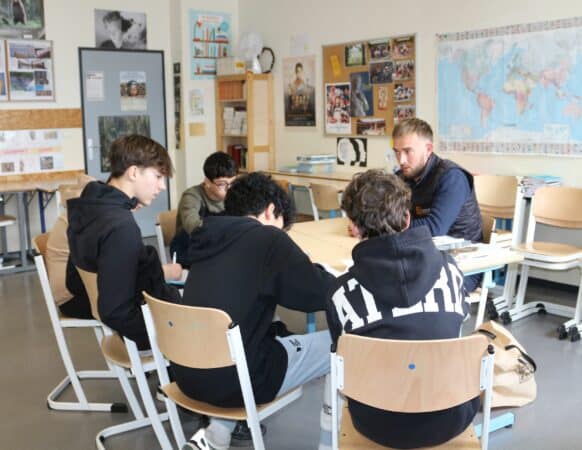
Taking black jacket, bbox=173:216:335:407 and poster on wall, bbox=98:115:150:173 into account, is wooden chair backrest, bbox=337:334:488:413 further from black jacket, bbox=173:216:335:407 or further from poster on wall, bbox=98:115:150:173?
poster on wall, bbox=98:115:150:173

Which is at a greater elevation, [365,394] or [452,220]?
[452,220]

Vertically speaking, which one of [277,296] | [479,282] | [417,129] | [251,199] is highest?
[417,129]

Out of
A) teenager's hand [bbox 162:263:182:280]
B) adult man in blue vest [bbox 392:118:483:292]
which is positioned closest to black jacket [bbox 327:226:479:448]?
teenager's hand [bbox 162:263:182:280]

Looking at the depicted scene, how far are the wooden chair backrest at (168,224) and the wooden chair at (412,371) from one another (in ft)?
7.83

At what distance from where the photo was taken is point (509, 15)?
5152mm

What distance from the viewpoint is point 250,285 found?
2182mm

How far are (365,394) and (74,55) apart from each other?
19.7 feet

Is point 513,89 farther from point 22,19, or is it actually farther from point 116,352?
point 22,19

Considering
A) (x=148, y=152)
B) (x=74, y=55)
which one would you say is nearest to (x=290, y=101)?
(x=74, y=55)

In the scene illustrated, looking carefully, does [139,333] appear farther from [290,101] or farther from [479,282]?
[290,101]

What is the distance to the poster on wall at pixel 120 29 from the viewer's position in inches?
276

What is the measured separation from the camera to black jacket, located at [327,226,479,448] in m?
1.81

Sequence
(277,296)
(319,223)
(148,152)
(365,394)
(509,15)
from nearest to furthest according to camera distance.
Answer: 1. (365,394)
2. (277,296)
3. (148,152)
4. (319,223)
5. (509,15)

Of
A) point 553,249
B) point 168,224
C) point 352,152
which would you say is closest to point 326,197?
point 352,152
